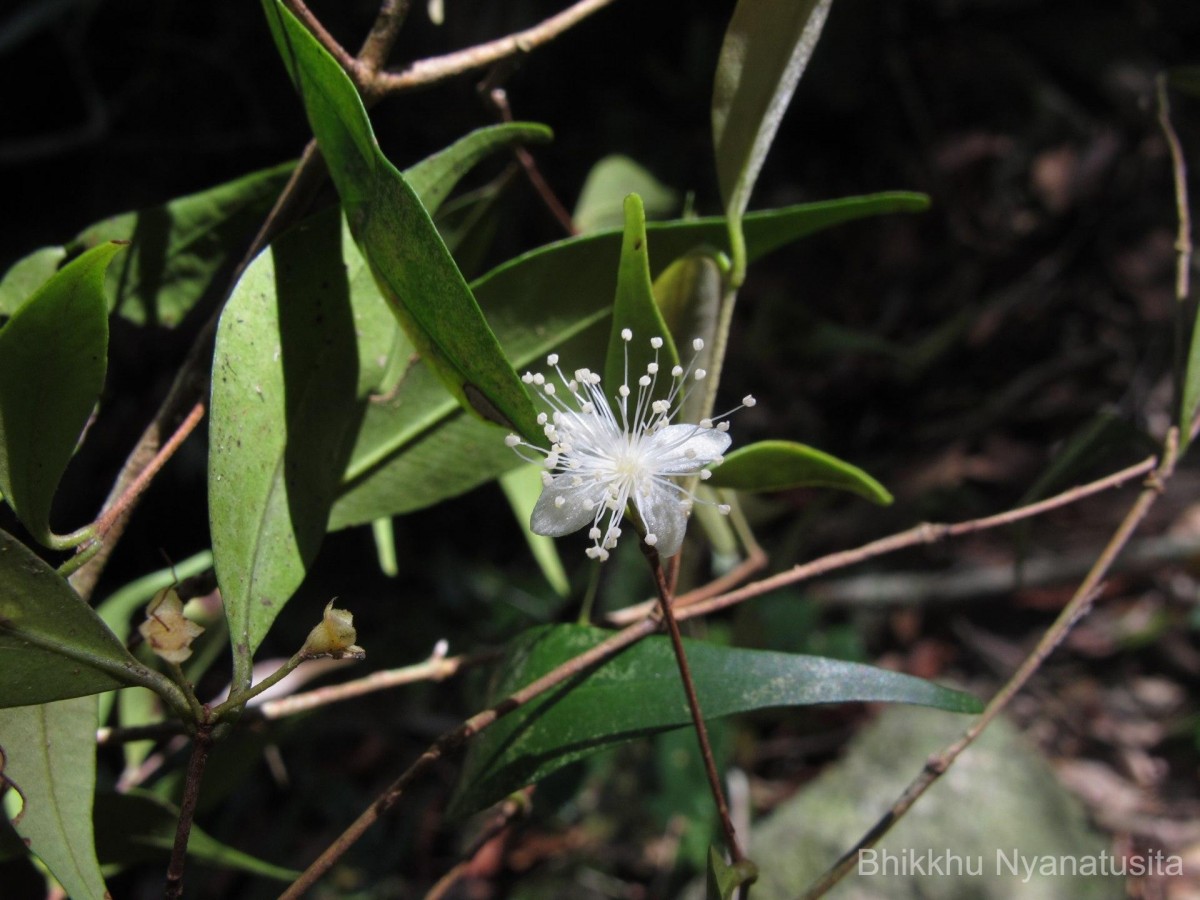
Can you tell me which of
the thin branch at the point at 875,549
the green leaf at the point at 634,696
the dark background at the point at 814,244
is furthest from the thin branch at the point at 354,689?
the dark background at the point at 814,244

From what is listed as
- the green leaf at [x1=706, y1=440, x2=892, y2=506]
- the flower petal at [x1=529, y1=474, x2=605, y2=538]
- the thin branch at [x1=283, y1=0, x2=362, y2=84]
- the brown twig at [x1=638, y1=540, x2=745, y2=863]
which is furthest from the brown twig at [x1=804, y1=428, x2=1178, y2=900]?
the thin branch at [x1=283, y1=0, x2=362, y2=84]

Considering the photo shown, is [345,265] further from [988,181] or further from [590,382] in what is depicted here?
[988,181]

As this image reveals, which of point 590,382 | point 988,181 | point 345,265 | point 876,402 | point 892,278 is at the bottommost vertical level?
point 876,402

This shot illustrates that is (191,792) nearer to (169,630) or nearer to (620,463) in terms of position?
(169,630)

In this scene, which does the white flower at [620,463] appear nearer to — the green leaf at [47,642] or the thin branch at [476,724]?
the thin branch at [476,724]

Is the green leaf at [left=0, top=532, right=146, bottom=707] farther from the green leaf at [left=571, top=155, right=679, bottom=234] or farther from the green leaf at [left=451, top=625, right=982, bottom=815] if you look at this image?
the green leaf at [left=571, top=155, right=679, bottom=234]

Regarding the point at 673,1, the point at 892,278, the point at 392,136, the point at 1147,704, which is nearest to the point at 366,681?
the point at 392,136
